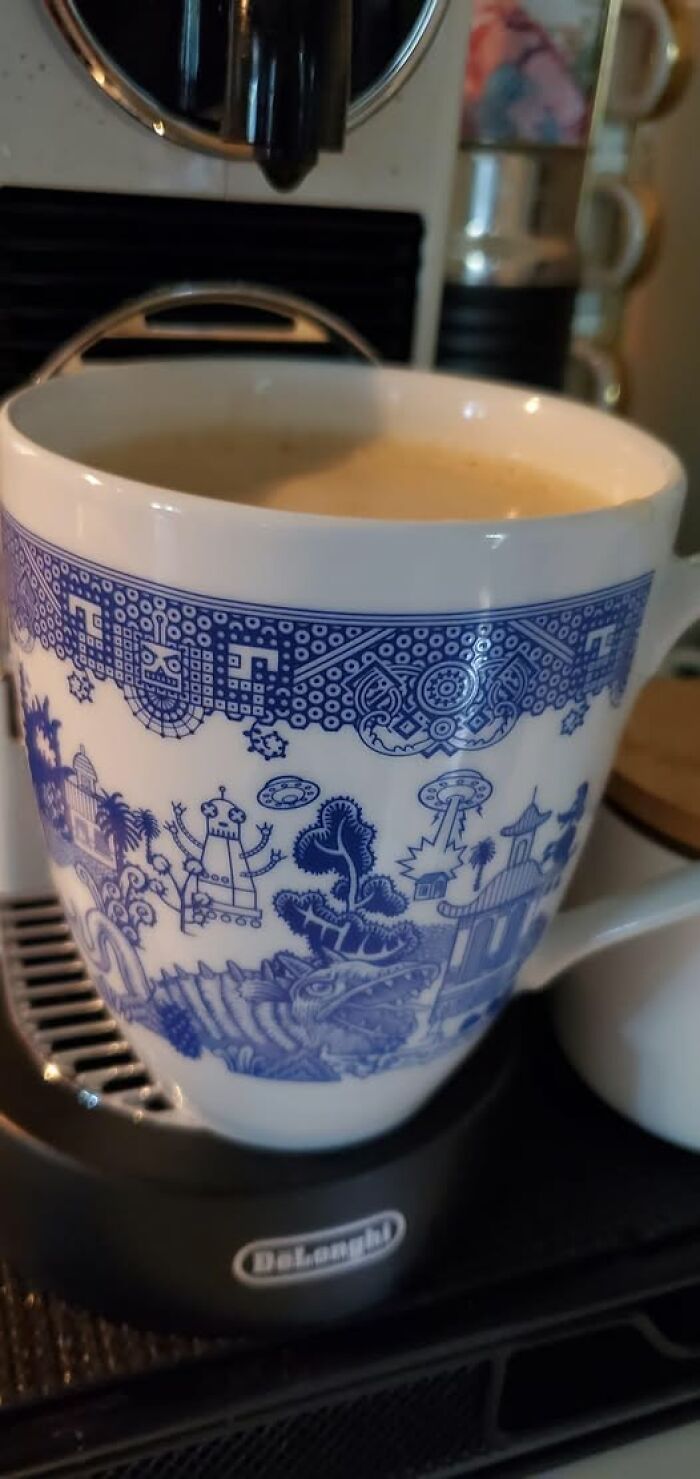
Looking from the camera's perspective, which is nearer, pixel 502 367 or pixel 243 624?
pixel 243 624

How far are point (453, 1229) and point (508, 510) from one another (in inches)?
7.9

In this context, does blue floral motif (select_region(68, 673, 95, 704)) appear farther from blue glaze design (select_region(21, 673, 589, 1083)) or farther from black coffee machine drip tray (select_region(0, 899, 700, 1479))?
black coffee machine drip tray (select_region(0, 899, 700, 1479))

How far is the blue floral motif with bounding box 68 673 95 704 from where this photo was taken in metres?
0.28

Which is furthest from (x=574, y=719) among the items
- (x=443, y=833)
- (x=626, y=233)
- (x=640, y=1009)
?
(x=626, y=233)

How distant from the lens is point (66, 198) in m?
0.36

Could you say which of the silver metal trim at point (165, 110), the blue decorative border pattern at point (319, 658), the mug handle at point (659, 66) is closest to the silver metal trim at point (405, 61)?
the silver metal trim at point (165, 110)

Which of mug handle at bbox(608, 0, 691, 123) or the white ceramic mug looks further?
mug handle at bbox(608, 0, 691, 123)

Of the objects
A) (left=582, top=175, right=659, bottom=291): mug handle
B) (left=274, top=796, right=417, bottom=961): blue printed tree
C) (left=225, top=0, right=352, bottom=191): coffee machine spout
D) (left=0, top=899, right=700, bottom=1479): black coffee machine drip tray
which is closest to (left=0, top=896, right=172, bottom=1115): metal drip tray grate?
(left=0, top=899, right=700, bottom=1479): black coffee machine drip tray

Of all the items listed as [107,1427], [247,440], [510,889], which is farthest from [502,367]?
[107,1427]

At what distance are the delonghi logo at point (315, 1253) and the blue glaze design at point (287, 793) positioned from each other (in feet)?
0.46

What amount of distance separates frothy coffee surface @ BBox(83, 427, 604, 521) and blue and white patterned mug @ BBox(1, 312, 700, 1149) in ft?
0.04

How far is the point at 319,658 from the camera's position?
256mm

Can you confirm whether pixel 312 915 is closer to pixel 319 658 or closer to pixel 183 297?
pixel 319 658

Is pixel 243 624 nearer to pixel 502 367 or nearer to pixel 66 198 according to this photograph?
pixel 66 198
